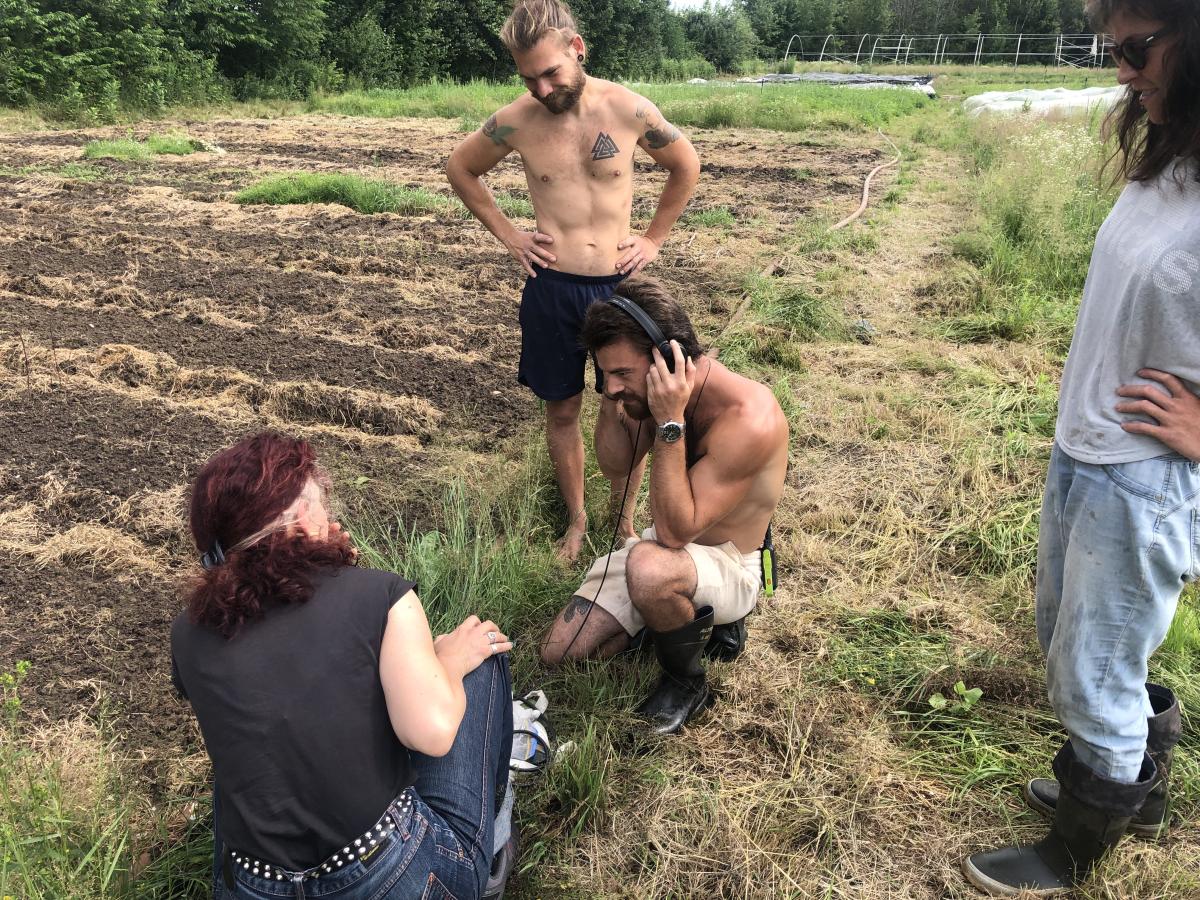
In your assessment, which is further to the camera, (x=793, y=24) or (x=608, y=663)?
(x=793, y=24)

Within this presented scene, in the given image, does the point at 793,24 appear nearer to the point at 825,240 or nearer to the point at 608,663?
the point at 825,240

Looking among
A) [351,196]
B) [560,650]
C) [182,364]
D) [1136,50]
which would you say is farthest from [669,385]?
[351,196]

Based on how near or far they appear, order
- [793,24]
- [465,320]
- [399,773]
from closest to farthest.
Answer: [399,773] < [465,320] < [793,24]

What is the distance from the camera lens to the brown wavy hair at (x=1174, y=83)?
140 centimetres

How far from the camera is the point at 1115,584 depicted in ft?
5.48

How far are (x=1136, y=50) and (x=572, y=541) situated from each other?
249cm

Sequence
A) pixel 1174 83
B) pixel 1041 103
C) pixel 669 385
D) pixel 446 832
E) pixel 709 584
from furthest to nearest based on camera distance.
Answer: pixel 1041 103 < pixel 709 584 < pixel 669 385 < pixel 446 832 < pixel 1174 83

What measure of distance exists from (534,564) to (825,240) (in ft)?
20.1

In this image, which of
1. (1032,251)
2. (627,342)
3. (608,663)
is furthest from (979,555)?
(1032,251)

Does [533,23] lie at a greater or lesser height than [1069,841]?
greater

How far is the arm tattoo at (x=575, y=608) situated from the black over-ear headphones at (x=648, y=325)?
0.87m

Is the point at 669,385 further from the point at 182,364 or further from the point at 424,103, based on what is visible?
the point at 424,103

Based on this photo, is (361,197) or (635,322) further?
(361,197)

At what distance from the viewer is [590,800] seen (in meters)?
2.24
